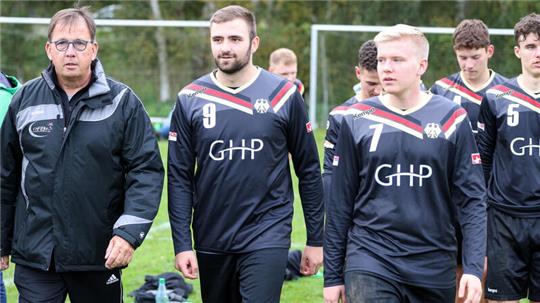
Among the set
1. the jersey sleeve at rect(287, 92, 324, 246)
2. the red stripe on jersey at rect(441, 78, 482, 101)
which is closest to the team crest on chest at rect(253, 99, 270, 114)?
the jersey sleeve at rect(287, 92, 324, 246)

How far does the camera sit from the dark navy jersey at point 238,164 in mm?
5141

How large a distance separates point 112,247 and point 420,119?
1.71 metres

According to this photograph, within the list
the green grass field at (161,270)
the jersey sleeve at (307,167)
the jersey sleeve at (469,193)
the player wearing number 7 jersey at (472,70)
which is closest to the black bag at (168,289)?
the green grass field at (161,270)

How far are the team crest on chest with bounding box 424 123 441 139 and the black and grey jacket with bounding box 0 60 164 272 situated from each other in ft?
4.89

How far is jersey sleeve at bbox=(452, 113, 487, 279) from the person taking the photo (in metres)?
4.53

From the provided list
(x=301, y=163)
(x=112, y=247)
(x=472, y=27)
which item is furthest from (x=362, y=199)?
(x=472, y=27)

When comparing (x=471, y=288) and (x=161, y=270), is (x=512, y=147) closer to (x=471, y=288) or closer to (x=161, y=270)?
(x=471, y=288)

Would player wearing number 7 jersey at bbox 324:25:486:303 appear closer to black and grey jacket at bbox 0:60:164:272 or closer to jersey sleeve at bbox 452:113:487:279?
jersey sleeve at bbox 452:113:487:279

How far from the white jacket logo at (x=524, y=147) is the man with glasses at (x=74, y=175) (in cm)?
236

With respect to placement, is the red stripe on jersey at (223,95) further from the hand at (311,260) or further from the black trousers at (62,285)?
the black trousers at (62,285)

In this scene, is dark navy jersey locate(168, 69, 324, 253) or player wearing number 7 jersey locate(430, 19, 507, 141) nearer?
dark navy jersey locate(168, 69, 324, 253)

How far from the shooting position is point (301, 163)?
5383 mm

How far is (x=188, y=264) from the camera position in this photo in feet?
17.0

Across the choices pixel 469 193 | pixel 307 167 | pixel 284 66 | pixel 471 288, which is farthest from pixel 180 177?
pixel 284 66
